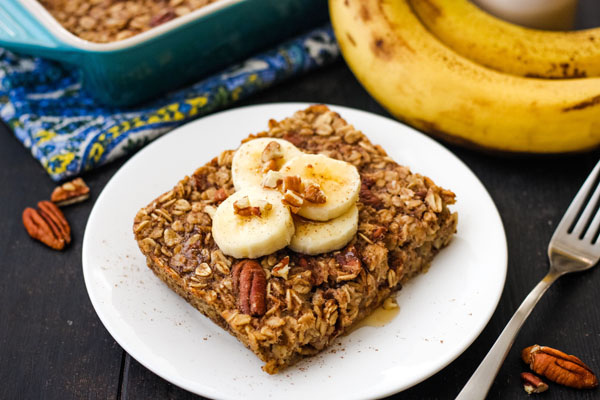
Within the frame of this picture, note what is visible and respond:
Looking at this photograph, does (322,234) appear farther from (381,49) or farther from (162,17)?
(162,17)

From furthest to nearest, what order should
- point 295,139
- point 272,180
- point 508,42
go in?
point 508,42 < point 295,139 < point 272,180

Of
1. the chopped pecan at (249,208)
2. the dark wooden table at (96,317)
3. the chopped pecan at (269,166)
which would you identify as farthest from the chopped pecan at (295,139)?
the dark wooden table at (96,317)

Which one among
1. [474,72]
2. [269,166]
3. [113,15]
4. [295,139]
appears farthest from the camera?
[113,15]

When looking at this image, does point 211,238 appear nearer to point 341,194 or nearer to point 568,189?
point 341,194

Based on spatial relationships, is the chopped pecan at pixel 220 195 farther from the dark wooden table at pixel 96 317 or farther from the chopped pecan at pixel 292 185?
the dark wooden table at pixel 96 317

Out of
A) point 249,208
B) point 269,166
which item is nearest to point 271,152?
point 269,166
